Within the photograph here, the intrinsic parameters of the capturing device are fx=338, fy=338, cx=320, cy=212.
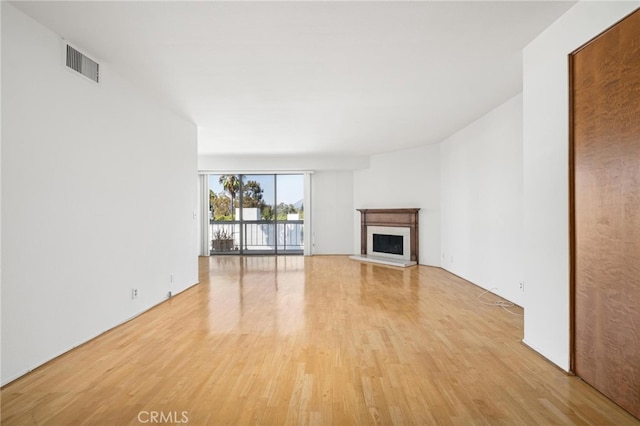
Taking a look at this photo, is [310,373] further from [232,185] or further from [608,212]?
[232,185]

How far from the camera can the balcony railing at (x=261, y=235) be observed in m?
9.28

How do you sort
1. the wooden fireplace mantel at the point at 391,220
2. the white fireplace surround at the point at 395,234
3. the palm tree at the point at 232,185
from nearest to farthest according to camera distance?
the wooden fireplace mantel at the point at 391,220
the white fireplace surround at the point at 395,234
the palm tree at the point at 232,185

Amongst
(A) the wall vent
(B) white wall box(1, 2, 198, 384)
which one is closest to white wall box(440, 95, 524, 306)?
(B) white wall box(1, 2, 198, 384)

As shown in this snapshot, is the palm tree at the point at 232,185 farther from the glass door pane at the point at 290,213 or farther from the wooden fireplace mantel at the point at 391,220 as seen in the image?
the wooden fireplace mantel at the point at 391,220

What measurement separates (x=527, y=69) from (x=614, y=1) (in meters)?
0.93

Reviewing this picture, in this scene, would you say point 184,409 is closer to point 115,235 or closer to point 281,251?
point 115,235

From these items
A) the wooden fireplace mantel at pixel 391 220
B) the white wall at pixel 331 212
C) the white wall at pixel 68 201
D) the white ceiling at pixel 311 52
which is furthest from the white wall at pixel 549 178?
the white wall at pixel 331 212

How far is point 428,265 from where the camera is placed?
23.7 feet

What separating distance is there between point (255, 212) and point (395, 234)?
3.81 meters

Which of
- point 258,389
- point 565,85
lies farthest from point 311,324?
point 565,85

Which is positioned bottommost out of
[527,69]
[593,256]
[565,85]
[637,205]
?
[593,256]

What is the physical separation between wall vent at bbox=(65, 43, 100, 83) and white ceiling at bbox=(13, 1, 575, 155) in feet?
0.26

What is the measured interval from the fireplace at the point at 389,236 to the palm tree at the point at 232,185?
3442mm

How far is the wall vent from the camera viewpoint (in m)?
2.83
